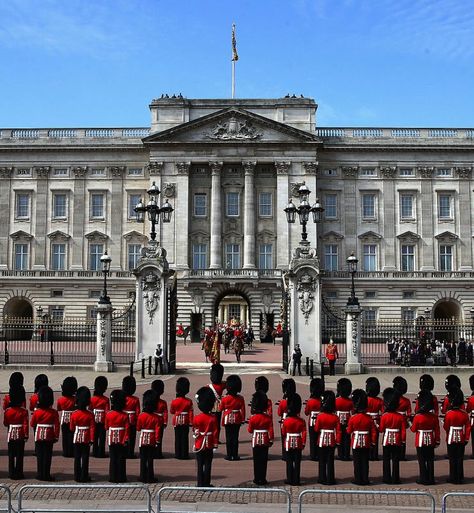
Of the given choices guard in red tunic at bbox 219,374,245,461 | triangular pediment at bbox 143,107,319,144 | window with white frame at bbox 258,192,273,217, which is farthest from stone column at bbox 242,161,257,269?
guard in red tunic at bbox 219,374,245,461

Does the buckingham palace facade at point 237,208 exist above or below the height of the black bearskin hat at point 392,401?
above

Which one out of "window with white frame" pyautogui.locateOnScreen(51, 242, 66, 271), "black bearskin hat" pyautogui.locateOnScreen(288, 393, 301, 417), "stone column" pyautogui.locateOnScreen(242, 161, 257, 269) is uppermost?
"stone column" pyautogui.locateOnScreen(242, 161, 257, 269)

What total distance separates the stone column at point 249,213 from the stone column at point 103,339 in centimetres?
2843

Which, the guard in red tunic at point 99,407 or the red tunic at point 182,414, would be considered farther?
the guard in red tunic at point 99,407

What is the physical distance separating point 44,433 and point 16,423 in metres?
0.57

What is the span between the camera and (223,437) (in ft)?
47.9

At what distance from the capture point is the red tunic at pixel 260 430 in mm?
10664

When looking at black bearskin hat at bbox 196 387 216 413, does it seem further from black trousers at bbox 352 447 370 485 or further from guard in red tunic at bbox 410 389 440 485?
guard in red tunic at bbox 410 389 440 485

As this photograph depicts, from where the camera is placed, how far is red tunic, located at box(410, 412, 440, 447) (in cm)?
1052

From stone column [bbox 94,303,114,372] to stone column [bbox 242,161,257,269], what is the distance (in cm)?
2843

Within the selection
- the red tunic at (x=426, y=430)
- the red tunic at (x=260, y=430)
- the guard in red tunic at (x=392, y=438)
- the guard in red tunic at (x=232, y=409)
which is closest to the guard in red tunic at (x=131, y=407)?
the guard in red tunic at (x=232, y=409)

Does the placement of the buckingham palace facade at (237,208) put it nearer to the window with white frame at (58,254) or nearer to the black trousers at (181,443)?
the window with white frame at (58,254)

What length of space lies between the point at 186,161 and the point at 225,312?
35.4m

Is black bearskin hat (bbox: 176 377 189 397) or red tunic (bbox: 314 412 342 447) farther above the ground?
black bearskin hat (bbox: 176 377 189 397)
